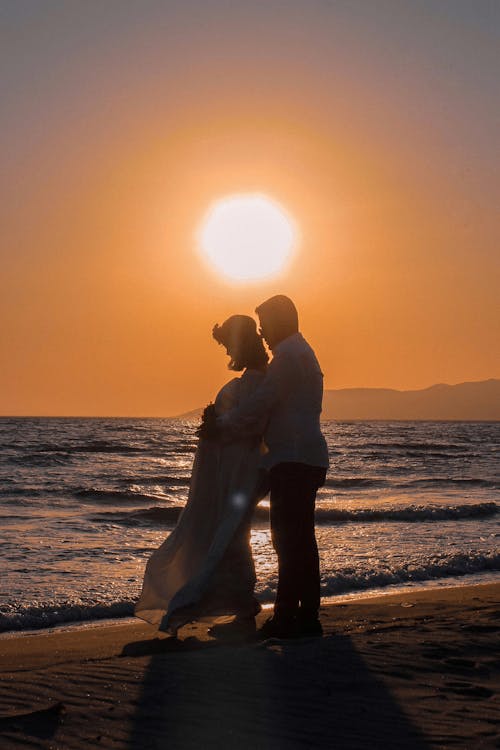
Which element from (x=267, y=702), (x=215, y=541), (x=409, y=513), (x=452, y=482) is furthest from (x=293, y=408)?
(x=452, y=482)

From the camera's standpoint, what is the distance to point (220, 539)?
560cm

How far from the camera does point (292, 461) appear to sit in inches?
218

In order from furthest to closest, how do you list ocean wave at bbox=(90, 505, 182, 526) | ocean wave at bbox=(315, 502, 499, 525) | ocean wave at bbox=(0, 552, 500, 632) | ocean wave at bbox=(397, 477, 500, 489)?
ocean wave at bbox=(397, 477, 500, 489) < ocean wave at bbox=(315, 502, 499, 525) < ocean wave at bbox=(90, 505, 182, 526) < ocean wave at bbox=(0, 552, 500, 632)

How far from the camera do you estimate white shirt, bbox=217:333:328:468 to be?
5555 millimetres

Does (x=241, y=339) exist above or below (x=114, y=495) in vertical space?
above

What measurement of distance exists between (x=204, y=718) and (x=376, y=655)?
4.72 feet

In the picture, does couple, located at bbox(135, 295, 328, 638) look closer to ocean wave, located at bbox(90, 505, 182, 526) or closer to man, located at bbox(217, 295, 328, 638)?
man, located at bbox(217, 295, 328, 638)

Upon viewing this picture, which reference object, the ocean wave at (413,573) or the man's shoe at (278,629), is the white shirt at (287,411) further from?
the ocean wave at (413,573)

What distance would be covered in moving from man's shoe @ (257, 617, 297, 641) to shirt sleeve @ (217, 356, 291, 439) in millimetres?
1228

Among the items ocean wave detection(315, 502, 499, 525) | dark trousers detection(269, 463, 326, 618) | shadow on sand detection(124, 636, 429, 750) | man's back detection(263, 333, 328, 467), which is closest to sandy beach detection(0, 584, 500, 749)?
shadow on sand detection(124, 636, 429, 750)

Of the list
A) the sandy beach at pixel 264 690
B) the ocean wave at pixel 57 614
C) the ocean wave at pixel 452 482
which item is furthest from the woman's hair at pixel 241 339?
the ocean wave at pixel 452 482

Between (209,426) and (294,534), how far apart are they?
0.88 meters

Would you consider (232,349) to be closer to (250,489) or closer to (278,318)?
(278,318)

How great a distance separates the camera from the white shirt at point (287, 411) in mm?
5555
